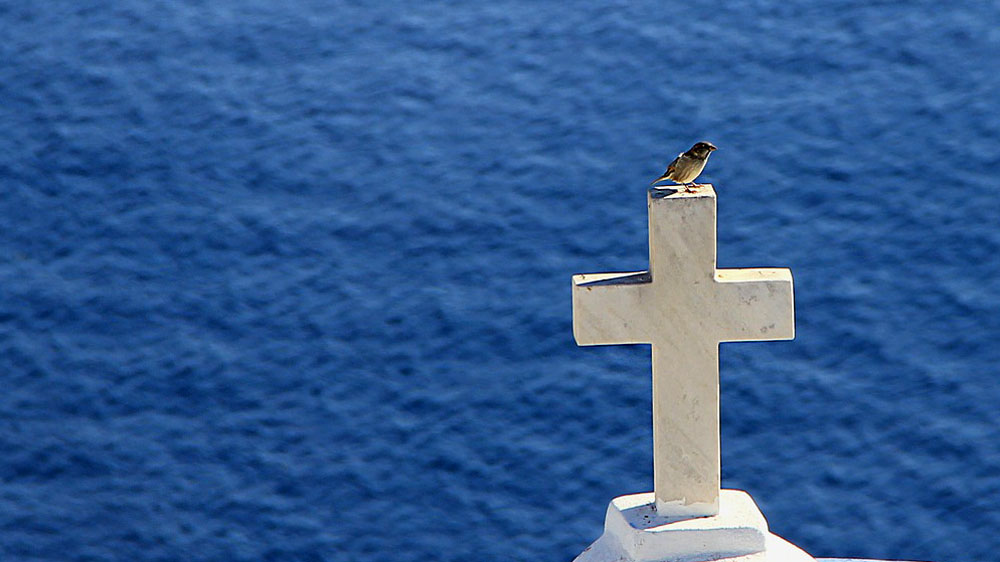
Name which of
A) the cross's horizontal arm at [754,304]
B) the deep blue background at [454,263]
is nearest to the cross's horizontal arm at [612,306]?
the cross's horizontal arm at [754,304]

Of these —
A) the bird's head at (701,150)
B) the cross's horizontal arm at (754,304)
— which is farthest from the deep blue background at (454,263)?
the cross's horizontal arm at (754,304)

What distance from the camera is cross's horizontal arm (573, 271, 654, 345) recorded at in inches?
218

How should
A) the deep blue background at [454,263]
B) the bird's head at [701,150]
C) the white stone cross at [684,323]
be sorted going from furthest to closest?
the deep blue background at [454,263] < the bird's head at [701,150] < the white stone cross at [684,323]

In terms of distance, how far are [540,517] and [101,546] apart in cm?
345

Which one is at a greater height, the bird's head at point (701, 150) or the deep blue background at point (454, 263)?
the deep blue background at point (454, 263)

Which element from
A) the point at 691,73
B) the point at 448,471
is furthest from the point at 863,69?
the point at 448,471

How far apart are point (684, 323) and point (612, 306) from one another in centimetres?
24

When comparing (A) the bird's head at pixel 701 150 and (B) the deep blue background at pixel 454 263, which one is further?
(B) the deep blue background at pixel 454 263

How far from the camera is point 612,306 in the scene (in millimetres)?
5562

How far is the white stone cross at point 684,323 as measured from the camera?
5469 millimetres

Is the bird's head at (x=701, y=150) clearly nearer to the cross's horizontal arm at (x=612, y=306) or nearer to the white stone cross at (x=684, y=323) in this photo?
the white stone cross at (x=684, y=323)

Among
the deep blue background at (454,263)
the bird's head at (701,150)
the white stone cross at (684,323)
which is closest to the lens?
the white stone cross at (684,323)

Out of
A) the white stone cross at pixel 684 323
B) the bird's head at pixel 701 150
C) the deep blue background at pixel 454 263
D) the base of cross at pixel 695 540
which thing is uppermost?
the deep blue background at pixel 454 263

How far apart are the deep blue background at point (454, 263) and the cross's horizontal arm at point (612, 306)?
7.93 m
